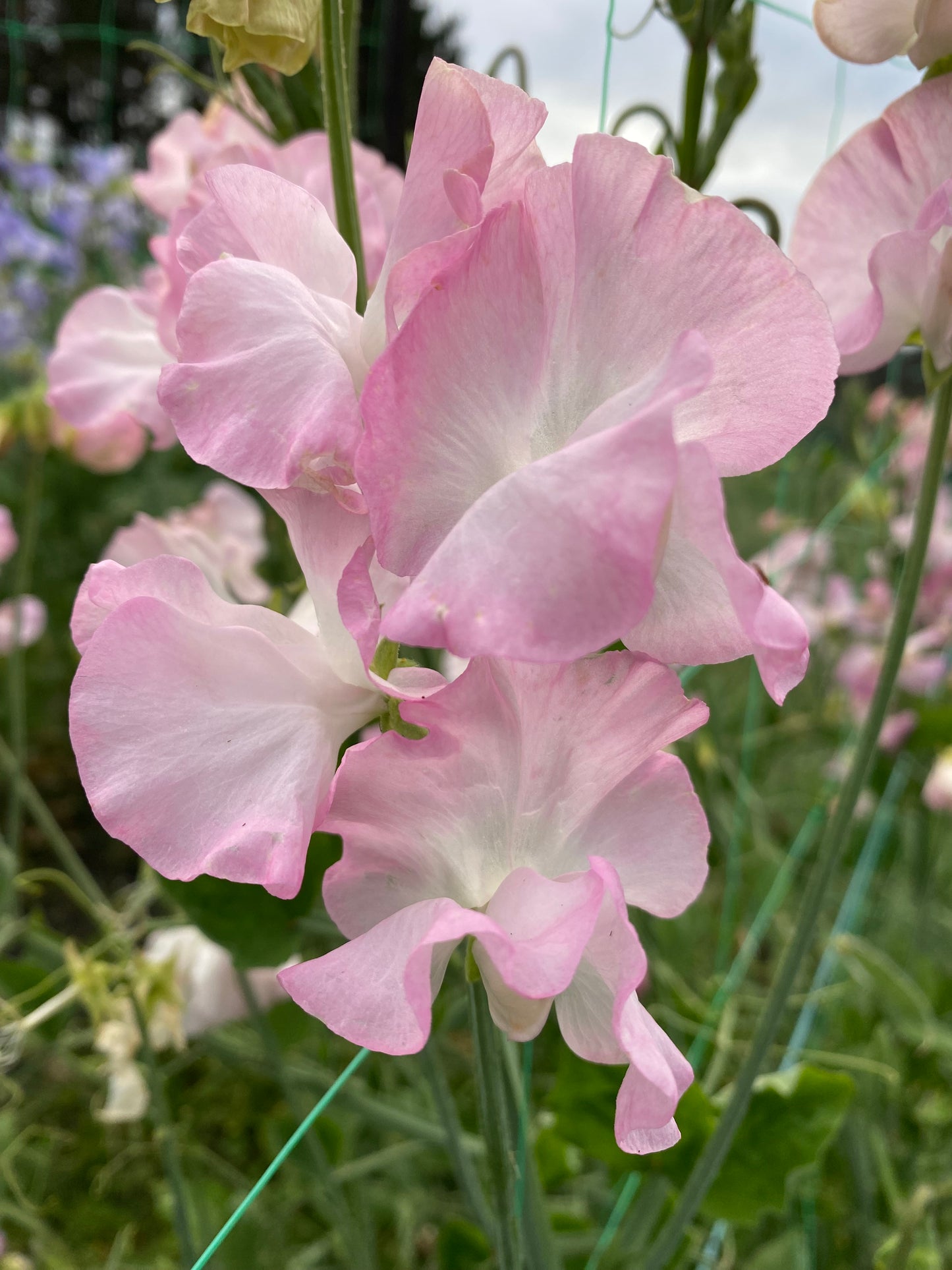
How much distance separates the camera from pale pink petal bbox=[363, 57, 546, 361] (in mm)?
286

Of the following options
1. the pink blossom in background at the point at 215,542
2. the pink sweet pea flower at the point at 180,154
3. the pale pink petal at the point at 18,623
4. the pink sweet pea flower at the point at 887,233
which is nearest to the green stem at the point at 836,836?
the pink sweet pea flower at the point at 887,233

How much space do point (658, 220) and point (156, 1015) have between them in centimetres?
63

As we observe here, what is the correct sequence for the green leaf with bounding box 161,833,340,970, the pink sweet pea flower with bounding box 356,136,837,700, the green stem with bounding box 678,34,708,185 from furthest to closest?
the green leaf with bounding box 161,833,340,970, the green stem with bounding box 678,34,708,185, the pink sweet pea flower with bounding box 356,136,837,700

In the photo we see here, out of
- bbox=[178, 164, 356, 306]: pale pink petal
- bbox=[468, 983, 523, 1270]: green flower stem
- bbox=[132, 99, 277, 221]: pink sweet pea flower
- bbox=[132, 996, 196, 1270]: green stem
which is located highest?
bbox=[178, 164, 356, 306]: pale pink petal

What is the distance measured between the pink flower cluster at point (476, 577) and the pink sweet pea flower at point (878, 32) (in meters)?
0.18

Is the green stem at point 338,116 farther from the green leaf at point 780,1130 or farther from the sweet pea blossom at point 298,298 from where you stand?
the green leaf at point 780,1130

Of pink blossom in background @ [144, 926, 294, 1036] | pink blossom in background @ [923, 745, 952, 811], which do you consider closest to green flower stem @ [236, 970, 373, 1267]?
pink blossom in background @ [144, 926, 294, 1036]

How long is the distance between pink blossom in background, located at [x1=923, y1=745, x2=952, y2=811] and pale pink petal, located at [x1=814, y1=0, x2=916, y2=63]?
3.15 feet

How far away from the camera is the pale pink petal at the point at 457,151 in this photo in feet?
0.94

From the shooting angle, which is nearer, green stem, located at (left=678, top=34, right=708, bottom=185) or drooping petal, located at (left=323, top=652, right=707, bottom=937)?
drooping petal, located at (left=323, top=652, right=707, bottom=937)

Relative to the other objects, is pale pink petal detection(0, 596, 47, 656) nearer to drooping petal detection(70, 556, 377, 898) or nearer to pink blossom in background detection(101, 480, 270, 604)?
pink blossom in background detection(101, 480, 270, 604)

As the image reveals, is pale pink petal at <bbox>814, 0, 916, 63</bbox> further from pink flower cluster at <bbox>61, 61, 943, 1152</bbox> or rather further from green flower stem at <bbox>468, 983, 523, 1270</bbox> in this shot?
green flower stem at <bbox>468, 983, 523, 1270</bbox>

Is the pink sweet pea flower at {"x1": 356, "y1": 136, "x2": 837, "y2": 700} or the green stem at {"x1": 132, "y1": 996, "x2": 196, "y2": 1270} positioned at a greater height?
the pink sweet pea flower at {"x1": 356, "y1": 136, "x2": 837, "y2": 700}

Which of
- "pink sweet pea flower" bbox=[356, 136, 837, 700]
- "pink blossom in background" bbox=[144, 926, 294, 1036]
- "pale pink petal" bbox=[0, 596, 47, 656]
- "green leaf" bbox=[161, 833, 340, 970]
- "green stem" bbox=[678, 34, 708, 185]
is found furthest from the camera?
"pale pink petal" bbox=[0, 596, 47, 656]
